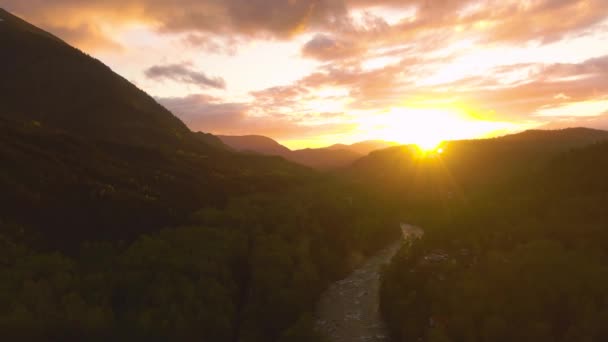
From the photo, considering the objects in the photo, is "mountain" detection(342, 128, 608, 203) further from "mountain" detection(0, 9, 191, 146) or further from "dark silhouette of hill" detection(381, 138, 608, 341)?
"mountain" detection(0, 9, 191, 146)

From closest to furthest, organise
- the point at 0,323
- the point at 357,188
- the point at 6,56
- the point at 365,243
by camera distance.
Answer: the point at 0,323, the point at 365,243, the point at 357,188, the point at 6,56

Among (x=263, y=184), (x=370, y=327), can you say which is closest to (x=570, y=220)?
(x=370, y=327)

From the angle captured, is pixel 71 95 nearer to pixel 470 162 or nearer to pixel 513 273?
pixel 470 162

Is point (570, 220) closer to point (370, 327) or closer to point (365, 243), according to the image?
point (370, 327)

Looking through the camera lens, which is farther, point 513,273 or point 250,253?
point 250,253

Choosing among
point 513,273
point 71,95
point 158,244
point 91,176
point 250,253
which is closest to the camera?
point 513,273

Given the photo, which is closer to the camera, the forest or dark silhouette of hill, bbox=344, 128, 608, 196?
the forest

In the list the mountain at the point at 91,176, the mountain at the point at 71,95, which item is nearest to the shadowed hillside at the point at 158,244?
the mountain at the point at 91,176

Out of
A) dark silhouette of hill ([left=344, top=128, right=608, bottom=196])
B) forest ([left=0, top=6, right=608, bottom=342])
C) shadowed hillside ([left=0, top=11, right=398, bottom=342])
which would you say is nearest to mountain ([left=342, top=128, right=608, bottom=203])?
dark silhouette of hill ([left=344, top=128, right=608, bottom=196])

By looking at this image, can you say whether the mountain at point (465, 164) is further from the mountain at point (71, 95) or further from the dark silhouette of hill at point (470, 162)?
the mountain at point (71, 95)

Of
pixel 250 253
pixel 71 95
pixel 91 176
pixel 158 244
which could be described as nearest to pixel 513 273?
pixel 250 253

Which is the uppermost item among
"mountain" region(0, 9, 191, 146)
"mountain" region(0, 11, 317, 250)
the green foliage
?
"mountain" region(0, 9, 191, 146)
